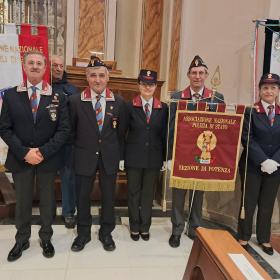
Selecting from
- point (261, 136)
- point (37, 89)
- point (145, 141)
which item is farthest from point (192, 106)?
point (37, 89)

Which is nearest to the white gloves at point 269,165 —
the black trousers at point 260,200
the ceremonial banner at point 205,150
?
the black trousers at point 260,200

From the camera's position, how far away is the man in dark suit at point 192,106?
3.05 metres

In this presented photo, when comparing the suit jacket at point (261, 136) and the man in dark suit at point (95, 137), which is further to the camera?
the suit jacket at point (261, 136)

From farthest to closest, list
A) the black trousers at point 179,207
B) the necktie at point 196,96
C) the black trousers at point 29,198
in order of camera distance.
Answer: the black trousers at point 179,207 → the necktie at point 196,96 → the black trousers at point 29,198

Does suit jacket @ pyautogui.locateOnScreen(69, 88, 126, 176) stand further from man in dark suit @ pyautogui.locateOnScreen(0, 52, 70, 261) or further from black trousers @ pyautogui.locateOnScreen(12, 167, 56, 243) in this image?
black trousers @ pyautogui.locateOnScreen(12, 167, 56, 243)

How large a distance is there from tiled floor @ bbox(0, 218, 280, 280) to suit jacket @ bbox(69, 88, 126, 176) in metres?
0.69

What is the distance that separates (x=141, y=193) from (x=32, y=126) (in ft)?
3.85

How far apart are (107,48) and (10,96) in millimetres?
3211

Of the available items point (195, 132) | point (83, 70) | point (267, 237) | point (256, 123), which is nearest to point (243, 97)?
point (256, 123)

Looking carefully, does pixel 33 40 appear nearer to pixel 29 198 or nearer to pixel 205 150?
pixel 29 198

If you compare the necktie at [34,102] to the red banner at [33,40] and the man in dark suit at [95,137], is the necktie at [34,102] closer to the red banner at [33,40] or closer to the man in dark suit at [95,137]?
the man in dark suit at [95,137]

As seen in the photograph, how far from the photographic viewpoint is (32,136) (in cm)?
267

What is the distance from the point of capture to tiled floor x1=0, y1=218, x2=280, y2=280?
2.57 metres

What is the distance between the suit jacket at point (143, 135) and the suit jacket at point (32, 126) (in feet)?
1.93
